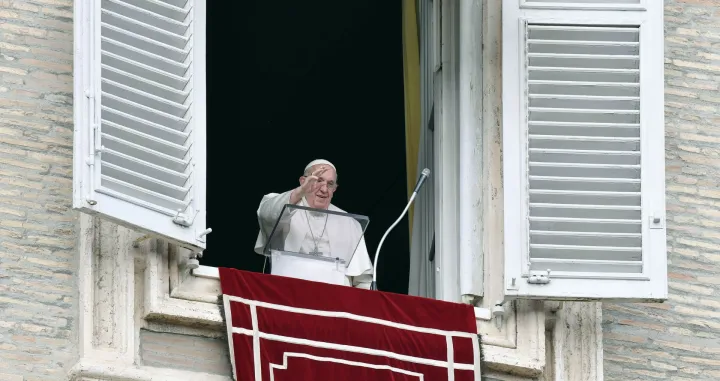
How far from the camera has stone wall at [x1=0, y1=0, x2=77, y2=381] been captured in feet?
38.3

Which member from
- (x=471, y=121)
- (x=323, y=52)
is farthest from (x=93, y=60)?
(x=323, y=52)

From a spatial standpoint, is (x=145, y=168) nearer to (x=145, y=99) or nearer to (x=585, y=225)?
(x=145, y=99)

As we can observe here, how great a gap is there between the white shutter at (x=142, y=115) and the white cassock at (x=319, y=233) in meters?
0.84

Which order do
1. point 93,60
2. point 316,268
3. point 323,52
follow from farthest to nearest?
point 323,52 < point 316,268 < point 93,60

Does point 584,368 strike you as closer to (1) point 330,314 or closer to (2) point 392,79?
(1) point 330,314

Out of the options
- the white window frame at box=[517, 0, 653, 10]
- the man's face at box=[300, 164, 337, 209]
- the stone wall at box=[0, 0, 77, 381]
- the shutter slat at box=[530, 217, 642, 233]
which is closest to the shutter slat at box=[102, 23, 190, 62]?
the stone wall at box=[0, 0, 77, 381]

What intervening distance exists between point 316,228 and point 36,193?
1414 mm

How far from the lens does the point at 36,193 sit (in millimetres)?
11922

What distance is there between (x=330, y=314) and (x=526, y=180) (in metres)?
1.03

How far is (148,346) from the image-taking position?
38.5 feet

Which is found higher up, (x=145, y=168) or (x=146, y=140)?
(x=146, y=140)

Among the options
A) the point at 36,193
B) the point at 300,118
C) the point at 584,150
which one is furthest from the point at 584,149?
the point at 300,118

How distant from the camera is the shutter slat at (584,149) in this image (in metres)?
12.2

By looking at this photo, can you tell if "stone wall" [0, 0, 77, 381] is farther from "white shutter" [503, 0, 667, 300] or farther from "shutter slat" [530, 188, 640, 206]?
"shutter slat" [530, 188, 640, 206]
